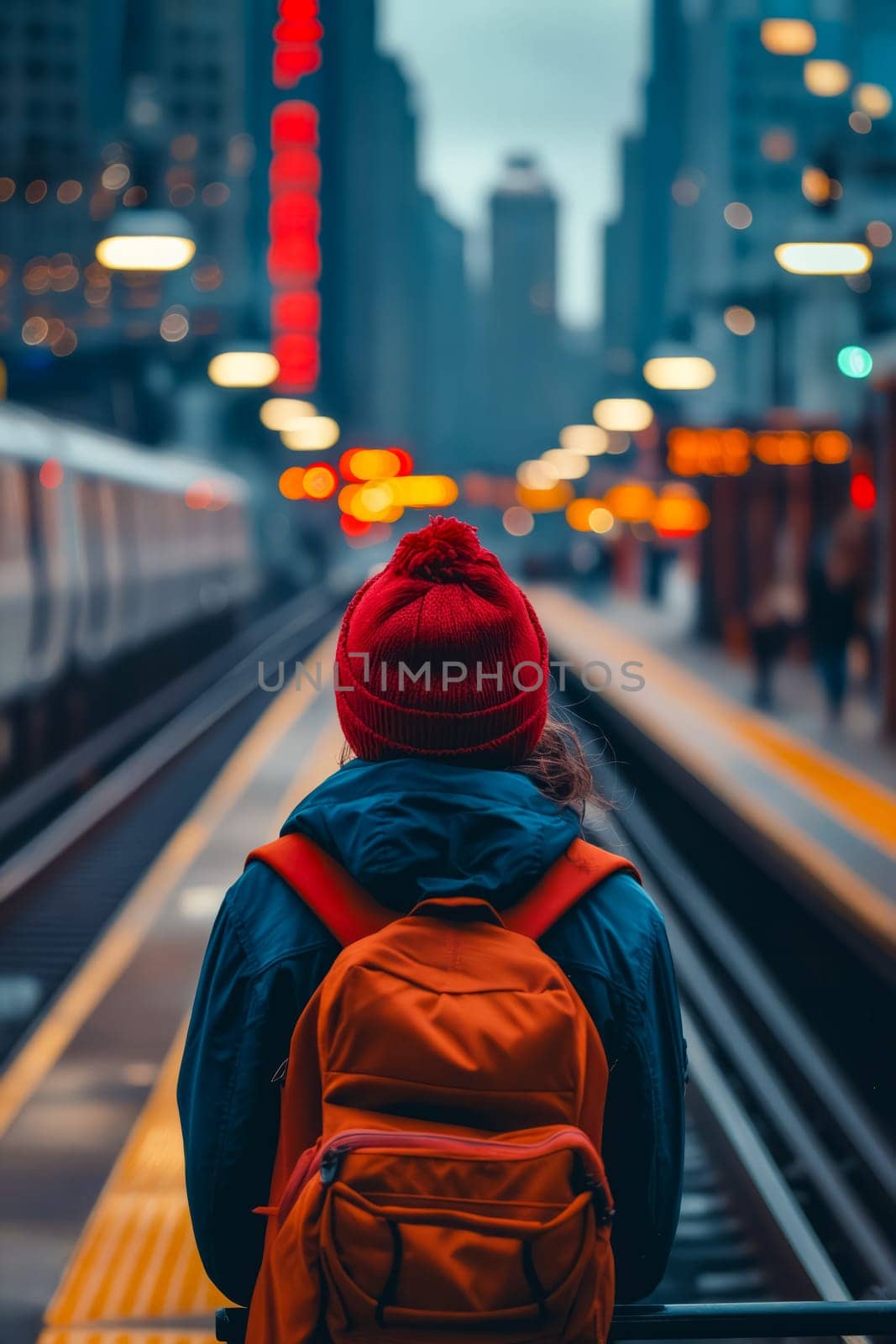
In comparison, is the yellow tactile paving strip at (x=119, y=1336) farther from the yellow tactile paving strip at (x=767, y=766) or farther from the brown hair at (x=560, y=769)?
the yellow tactile paving strip at (x=767, y=766)

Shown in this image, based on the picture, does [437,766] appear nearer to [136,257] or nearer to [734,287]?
[136,257]

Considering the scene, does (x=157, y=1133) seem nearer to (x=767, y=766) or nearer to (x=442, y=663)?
(x=442, y=663)

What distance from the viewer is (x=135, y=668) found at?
25.2 meters

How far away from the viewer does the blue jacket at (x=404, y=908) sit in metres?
1.68

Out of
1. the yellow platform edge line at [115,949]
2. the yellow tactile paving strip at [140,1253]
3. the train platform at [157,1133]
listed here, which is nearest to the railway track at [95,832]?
the yellow platform edge line at [115,949]

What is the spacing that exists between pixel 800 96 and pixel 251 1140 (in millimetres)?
98125

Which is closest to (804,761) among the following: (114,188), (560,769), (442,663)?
(114,188)

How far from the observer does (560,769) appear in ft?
6.30

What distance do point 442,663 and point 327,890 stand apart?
0.95 ft

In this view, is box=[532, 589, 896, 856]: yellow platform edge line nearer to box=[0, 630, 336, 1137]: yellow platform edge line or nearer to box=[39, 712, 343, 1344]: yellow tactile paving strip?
box=[0, 630, 336, 1137]: yellow platform edge line

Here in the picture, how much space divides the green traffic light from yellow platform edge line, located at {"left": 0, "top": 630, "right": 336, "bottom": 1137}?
6027 millimetres

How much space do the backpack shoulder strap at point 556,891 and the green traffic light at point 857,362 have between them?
11855mm

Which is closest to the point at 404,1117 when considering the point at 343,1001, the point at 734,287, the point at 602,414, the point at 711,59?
the point at 343,1001

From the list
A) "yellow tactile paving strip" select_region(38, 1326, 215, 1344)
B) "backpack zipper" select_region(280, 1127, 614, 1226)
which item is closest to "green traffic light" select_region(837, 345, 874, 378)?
"yellow tactile paving strip" select_region(38, 1326, 215, 1344)
